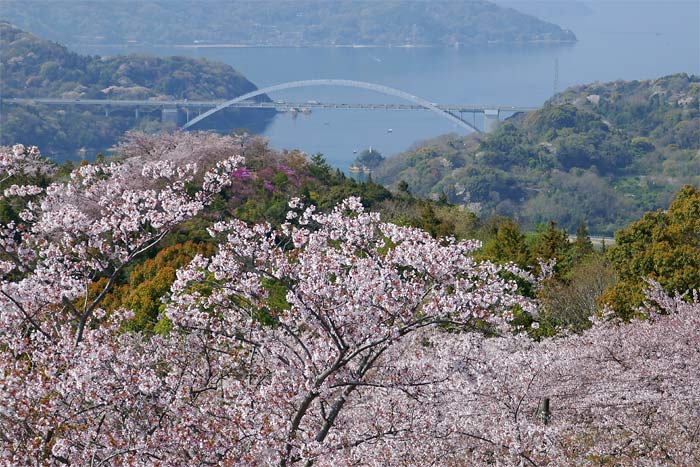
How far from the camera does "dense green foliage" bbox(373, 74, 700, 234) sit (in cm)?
4775

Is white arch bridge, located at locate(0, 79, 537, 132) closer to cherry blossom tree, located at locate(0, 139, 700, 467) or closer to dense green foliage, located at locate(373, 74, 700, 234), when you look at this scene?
dense green foliage, located at locate(373, 74, 700, 234)

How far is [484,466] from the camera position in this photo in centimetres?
711

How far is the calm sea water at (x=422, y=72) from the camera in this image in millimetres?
70000

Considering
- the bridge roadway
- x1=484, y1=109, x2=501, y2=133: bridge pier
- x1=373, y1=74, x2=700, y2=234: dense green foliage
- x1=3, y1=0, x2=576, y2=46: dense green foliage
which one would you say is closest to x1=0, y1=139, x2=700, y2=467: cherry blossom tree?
x1=373, y1=74, x2=700, y2=234: dense green foliage

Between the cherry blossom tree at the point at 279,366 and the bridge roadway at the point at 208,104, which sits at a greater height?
the cherry blossom tree at the point at 279,366

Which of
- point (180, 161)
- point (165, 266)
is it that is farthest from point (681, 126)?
point (165, 266)

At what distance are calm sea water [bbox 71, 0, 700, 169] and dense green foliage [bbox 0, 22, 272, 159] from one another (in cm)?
661

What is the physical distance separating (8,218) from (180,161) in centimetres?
480

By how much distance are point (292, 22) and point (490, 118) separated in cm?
6453

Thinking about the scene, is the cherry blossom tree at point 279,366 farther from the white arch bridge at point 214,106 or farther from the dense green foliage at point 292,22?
the dense green foliage at point 292,22

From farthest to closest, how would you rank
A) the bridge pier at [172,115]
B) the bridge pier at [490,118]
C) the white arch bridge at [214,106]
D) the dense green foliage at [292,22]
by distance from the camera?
the dense green foliage at [292,22]
the bridge pier at [490,118]
the bridge pier at [172,115]
the white arch bridge at [214,106]

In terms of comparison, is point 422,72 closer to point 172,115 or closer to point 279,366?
point 172,115

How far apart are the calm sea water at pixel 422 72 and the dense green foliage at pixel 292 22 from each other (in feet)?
8.61

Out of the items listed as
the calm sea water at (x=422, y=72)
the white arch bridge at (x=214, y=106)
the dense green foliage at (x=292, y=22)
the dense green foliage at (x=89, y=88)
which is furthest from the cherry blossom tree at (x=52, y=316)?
the dense green foliage at (x=292, y=22)
